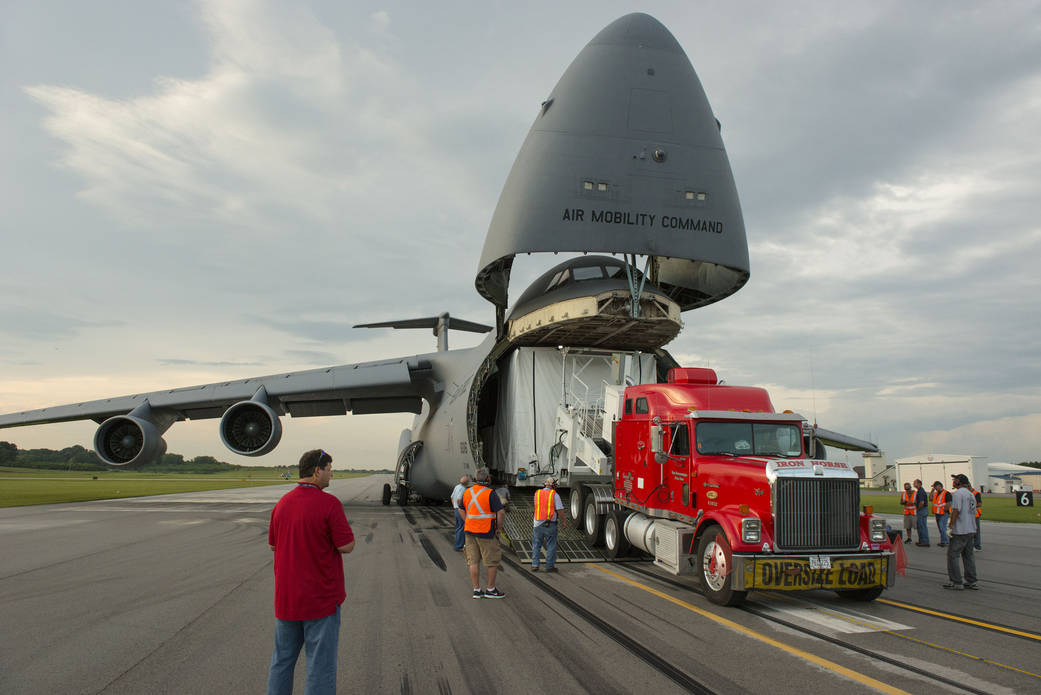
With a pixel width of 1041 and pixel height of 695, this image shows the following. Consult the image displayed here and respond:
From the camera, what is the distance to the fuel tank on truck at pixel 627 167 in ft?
44.1

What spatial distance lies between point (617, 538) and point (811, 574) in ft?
13.9

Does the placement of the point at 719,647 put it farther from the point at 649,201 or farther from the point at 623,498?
the point at 649,201

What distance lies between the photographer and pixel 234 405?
1928 cm

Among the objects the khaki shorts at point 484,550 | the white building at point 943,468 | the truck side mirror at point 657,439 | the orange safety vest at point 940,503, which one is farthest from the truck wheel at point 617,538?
the white building at point 943,468

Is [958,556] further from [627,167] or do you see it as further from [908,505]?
[627,167]

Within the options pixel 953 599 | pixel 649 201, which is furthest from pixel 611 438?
pixel 953 599

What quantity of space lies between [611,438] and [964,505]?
5.75 metres

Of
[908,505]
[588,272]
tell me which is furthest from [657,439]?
[908,505]

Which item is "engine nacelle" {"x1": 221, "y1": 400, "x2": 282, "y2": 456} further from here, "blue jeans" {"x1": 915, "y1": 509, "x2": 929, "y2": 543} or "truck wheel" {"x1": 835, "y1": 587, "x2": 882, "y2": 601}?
"blue jeans" {"x1": 915, "y1": 509, "x2": 929, "y2": 543}

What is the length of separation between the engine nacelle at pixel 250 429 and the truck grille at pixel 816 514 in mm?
15443

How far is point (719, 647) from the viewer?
6.22m

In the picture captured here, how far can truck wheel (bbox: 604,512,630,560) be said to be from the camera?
1149cm

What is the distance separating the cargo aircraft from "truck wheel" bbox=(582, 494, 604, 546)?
1.03 metres

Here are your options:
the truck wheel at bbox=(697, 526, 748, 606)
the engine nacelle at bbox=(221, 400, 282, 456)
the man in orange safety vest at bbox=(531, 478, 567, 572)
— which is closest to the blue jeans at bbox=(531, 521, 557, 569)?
the man in orange safety vest at bbox=(531, 478, 567, 572)
